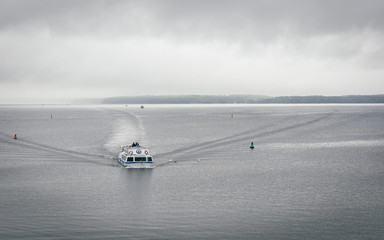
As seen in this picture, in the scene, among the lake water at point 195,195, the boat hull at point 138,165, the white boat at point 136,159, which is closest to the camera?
the lake water at point 195,195

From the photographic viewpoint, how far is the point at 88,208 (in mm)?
47875

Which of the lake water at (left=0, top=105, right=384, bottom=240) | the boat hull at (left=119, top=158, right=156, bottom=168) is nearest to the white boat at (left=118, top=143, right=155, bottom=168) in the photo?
the boat hull at (left=119, top=158, right=156, bottom=168)

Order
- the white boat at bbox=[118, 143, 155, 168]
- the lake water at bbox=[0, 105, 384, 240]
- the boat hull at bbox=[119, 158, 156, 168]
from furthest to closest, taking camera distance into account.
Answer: the white boat at bbox=[118, 143, 155, 168]
the boat hull at bbox=[119, 158, 156, 168]
the lake water at bbox=[0, 105, 384, 240]

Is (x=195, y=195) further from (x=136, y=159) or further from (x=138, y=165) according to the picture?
(x=136, y=159)

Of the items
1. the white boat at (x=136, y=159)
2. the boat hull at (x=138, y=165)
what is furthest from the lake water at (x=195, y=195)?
the white boat at (x=136, y=159)

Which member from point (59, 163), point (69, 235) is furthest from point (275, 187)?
point (59, 163)

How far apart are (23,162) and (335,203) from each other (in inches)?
2460

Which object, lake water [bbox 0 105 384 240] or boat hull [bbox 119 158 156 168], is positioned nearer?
lake water [bbox 0 105 384 240]

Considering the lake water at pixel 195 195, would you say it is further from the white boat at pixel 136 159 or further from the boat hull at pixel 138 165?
the white boat at pixel 136 159

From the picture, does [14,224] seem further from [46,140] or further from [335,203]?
[46,140]

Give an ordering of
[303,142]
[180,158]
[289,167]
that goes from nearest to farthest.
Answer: [289,167], [180,158], [303,142]

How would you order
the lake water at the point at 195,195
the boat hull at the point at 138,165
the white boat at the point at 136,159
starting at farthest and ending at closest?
the white boat at the point at 136,159 < the boat hull at the point at 138,165 < the lake water at the point at 195,195

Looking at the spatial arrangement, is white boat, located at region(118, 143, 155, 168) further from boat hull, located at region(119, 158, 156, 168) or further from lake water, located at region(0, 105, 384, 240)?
lake water, located at region(0, 105, 384, 240)

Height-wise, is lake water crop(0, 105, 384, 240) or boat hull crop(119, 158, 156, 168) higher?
boat hull crop(119, 158, 156, 168)
